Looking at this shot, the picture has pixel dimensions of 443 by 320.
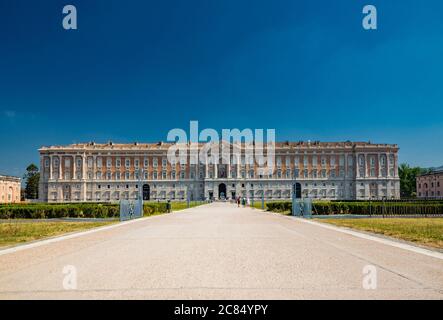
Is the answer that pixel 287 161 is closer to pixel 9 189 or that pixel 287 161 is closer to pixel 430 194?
pixel 430 194

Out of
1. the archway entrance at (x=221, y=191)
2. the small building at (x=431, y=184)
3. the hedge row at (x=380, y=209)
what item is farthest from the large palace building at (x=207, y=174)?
the hedge row at (x=380, y=209)

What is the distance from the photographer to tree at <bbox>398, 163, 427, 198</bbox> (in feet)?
385

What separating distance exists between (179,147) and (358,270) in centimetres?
10041

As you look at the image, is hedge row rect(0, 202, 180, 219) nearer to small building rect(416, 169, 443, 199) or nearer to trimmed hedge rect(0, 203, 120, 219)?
trimmed hedge rect(0, 203, 120, 219)

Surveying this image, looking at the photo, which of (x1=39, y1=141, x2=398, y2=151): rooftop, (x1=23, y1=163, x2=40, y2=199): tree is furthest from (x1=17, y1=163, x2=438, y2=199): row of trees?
(x1=39, y1=141, x2=398, y2=151): rooftop

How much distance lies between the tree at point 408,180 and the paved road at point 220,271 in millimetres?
115396

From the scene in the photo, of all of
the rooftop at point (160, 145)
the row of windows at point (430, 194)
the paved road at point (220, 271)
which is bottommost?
the row of windows at point (430, 194)

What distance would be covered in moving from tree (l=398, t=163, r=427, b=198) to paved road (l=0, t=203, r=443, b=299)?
379 feet

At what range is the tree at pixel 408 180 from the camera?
117 m

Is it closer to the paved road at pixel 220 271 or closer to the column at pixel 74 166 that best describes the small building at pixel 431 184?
the column at pixel 74 166

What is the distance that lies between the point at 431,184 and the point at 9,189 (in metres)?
96.7
